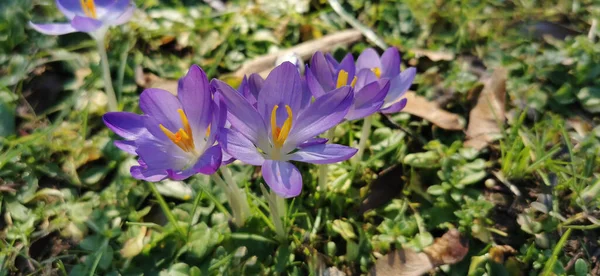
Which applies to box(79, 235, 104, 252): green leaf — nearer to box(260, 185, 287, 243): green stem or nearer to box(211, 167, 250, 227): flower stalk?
box(211, 167, 250, 227): flower stalk

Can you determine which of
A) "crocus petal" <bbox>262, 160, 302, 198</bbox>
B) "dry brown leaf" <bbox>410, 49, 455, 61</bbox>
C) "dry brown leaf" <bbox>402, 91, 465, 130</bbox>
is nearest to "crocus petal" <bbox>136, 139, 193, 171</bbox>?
"crocus petal" <bbox>262, 160, 302, 198</bbox>

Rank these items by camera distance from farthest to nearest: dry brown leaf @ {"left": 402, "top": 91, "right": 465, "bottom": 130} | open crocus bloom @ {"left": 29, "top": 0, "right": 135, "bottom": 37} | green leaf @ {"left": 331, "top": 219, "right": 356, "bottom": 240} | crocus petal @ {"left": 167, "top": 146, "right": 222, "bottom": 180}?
1. dry brown leaf @ {"left": 402, "top": 91, "right": 465, "bottom": 130}
2. open crocus bloom @ {"left": 29, "top": 0, "right": 135, "bottom": 37}
3. green leaf @ {"left": 331, "top": 219, "right": 356, "bottom": 240}
4. crocus petal @ {"left": 167, "top": 146, "right": 222, "bottom": 180}

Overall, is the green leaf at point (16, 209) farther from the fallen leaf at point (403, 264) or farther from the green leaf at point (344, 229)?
the fallen leaf at point (403, 264)

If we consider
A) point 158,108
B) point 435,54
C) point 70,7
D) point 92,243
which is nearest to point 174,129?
point 158,108

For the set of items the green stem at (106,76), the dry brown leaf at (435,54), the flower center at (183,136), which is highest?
the flower center at (183,136)

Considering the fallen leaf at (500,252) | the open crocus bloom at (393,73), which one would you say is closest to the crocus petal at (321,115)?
the open crocus bloom at (393,73)

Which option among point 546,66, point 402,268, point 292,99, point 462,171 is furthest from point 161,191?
point 546,66

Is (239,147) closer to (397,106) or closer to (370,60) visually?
(397,106)

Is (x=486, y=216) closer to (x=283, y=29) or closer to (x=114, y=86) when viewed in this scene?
(x=283, y=29)
